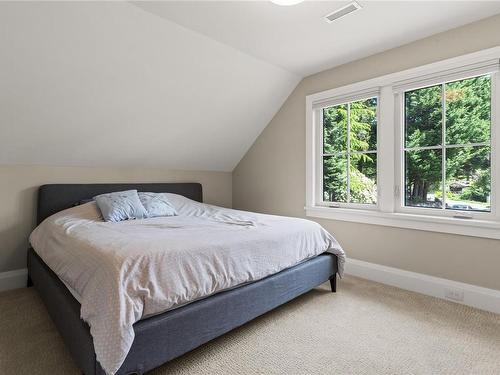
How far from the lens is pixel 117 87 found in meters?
2.57

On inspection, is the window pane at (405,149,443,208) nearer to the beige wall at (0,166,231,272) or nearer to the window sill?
the window sill

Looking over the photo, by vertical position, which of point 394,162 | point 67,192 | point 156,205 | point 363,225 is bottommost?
point 363,225

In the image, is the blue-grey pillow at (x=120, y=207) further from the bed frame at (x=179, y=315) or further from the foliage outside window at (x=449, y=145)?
the foliage outside window at (x=449, y=145)

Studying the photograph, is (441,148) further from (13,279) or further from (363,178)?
(13,279)

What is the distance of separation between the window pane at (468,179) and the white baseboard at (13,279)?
3.95 meters

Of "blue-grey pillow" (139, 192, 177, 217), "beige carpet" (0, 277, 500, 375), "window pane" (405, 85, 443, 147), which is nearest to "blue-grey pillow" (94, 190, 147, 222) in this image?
"blue-grey pillow" (139, 192, 177, 217)

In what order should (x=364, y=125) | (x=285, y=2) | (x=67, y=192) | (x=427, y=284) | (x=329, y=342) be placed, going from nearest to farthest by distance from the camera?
(x=329, y=342)
(x=285, y=2)
(x=427, y=284)
(x=67, y=192)
(x=364, y=125)

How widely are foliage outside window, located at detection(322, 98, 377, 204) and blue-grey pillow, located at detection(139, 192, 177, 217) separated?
1765 millimetres

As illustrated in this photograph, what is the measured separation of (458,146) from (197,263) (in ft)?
7.73

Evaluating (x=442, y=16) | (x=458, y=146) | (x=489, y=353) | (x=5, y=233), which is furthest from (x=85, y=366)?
(x=442, y=16)

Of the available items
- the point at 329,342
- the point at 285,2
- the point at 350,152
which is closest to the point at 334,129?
the point at 350,152

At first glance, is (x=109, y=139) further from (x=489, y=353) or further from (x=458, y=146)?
(x=489, y=353)

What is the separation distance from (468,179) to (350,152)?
1092 mm

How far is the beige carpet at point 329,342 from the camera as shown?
1.58 metres
